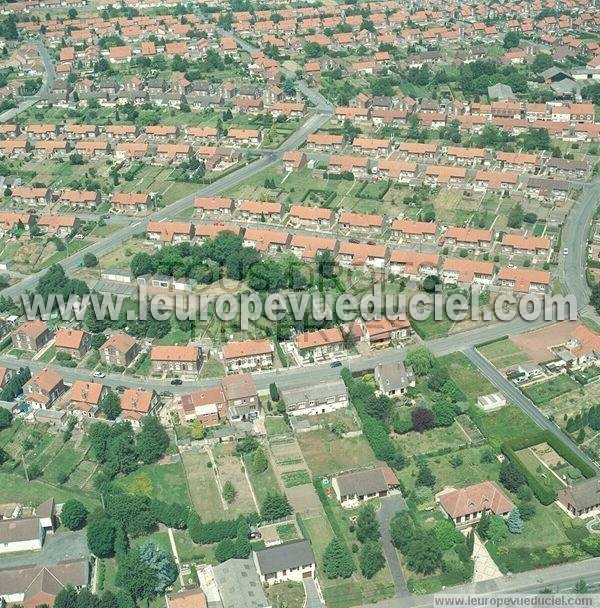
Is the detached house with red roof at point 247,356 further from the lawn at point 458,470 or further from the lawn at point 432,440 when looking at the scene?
the lawn at point 458,470

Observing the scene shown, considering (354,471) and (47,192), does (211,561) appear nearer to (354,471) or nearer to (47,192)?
(354,471)

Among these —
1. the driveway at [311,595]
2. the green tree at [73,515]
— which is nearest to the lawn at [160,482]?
the green tree at [73,515]

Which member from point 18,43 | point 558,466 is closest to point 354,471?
point 558,466

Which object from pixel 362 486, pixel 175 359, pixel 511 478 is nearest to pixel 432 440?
pixel 511 478

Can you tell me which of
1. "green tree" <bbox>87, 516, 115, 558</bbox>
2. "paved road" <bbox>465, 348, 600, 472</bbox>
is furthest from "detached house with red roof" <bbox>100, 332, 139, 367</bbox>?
"paved road" <bbox>465, 348, 600, 472</bbox>

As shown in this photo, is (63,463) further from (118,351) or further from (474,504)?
(474,504)

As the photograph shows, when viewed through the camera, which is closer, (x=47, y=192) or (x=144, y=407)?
(x=144, y=407)
